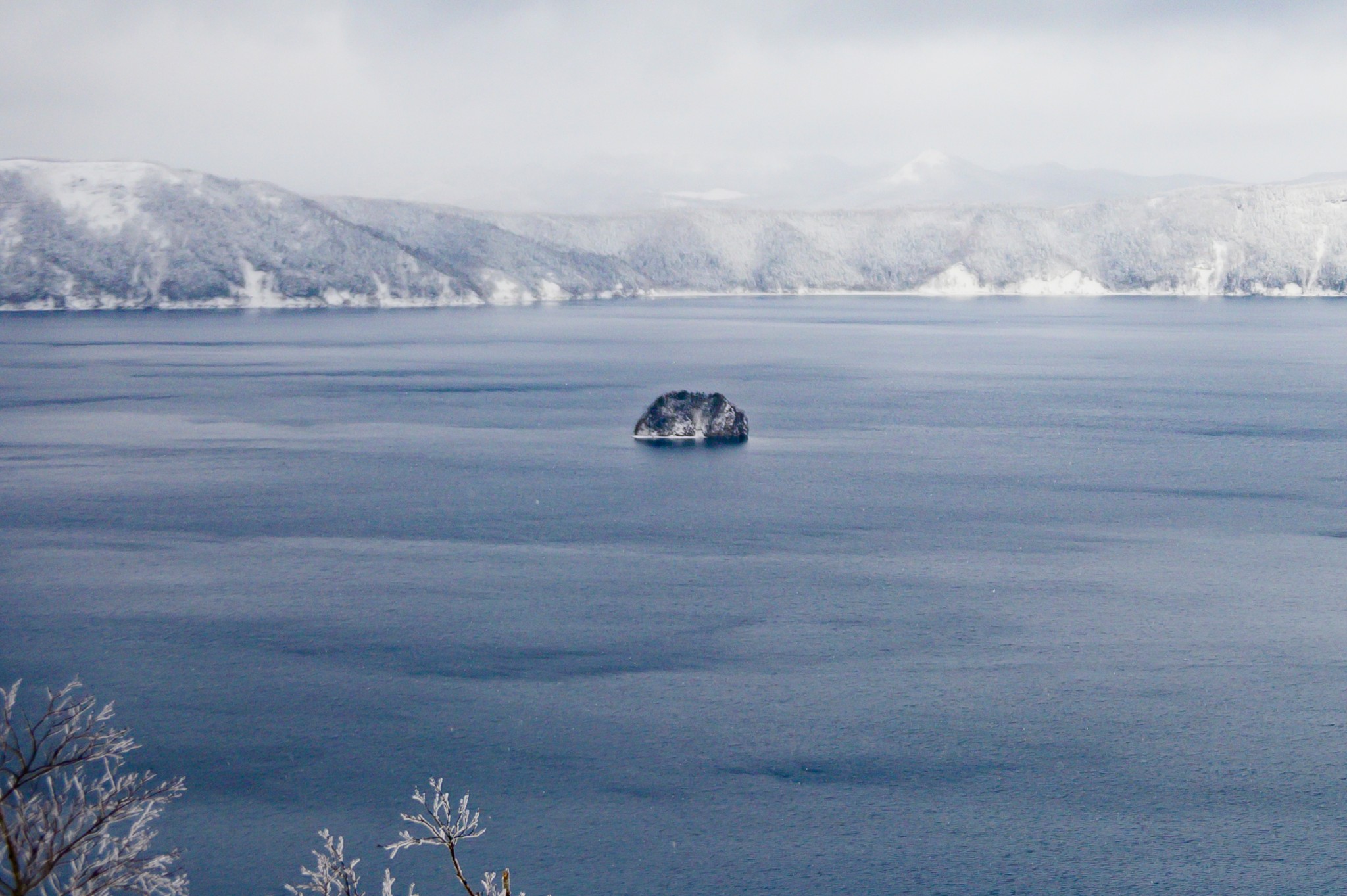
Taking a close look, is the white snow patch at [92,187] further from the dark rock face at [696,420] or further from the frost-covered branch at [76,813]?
the frost-covered branch at [76,813]

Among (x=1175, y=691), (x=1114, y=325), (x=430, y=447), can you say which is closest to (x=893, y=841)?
(x=1175, y=691)

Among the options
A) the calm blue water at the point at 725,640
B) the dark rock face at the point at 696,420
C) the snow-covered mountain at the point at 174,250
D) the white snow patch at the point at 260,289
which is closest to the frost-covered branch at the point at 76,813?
the calm blue water at the point at 725,640

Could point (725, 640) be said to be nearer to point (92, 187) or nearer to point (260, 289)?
point (260, 289)

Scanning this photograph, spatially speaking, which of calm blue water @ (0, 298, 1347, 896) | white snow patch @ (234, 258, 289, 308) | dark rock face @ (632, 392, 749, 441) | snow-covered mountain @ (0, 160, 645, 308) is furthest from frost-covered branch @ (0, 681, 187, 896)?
white snow patch @ (234, 258, 289, 308)

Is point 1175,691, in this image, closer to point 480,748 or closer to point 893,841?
point 893,841

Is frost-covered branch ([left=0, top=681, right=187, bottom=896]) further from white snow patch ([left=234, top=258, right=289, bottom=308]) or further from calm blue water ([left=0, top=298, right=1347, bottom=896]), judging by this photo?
white snow patch ([left=234, top=258, right=289, bottom=308])

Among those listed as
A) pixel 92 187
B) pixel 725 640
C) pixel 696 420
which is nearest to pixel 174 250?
pixel 92 187
